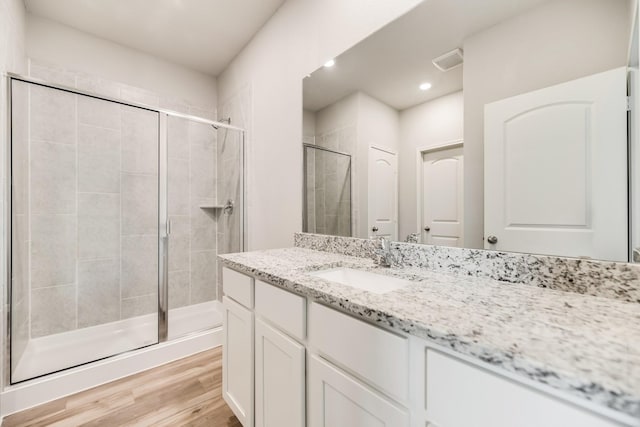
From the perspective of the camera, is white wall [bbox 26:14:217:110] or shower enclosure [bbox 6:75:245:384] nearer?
shower enclosure [bbox 6:75:245:384]

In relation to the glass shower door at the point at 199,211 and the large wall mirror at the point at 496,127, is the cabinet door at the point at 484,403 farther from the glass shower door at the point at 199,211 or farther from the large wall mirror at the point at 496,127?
the glass shower door at the point at 199,211

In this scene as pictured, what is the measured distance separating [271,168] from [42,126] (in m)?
1.78

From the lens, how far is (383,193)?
4.47 feet

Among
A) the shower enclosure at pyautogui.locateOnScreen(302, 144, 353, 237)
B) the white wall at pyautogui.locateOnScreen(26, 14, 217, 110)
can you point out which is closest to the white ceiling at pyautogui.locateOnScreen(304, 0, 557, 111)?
the shower enclosure at pyautogui.locateOnScreen(302, 144, 353, 237)

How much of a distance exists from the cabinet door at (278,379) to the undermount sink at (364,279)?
0.29 m

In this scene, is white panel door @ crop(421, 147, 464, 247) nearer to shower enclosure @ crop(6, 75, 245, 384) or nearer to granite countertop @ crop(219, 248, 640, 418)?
granite countertop @ crop(219, 248, 640, 418)

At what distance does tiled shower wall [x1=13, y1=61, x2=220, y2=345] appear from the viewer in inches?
82.0

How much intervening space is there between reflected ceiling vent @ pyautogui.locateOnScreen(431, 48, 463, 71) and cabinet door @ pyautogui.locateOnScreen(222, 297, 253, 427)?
1332 millimetres

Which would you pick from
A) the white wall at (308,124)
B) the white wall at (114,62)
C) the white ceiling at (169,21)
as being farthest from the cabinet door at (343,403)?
the white wall at (114,62)

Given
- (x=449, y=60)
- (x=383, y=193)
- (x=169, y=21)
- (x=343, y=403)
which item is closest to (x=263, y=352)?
(x=343, y=403)

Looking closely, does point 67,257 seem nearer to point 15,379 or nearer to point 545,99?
point 15,379

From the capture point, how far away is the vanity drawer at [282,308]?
3.02 feet

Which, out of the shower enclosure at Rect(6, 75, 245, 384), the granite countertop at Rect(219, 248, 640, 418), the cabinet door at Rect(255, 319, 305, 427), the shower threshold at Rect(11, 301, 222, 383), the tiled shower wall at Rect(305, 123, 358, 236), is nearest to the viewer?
the granite countertop at Rect(219, 248, 640, 418)

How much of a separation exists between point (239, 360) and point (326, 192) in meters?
1.03
